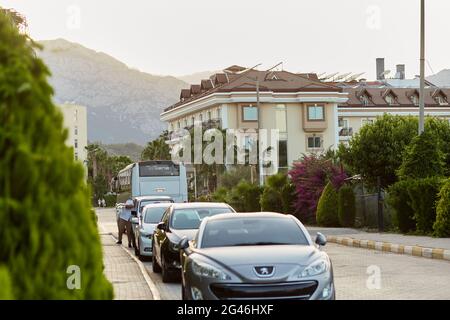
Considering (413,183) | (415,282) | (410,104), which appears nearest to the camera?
(415,282)

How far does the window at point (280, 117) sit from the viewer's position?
317 feet

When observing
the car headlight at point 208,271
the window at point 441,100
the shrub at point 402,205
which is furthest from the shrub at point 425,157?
the window at point 441,100

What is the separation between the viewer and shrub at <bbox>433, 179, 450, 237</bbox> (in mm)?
25594

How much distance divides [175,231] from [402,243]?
9.66 meters

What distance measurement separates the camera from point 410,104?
105m

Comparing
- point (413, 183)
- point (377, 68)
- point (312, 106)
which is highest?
point (377, 68)

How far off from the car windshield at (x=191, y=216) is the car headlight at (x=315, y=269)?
7.17 metres

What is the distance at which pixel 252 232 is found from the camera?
11.8m

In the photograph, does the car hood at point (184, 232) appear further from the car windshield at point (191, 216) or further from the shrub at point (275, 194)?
the shrub at point (275, 194)

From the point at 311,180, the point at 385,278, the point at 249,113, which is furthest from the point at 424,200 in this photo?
the point at 249,113
